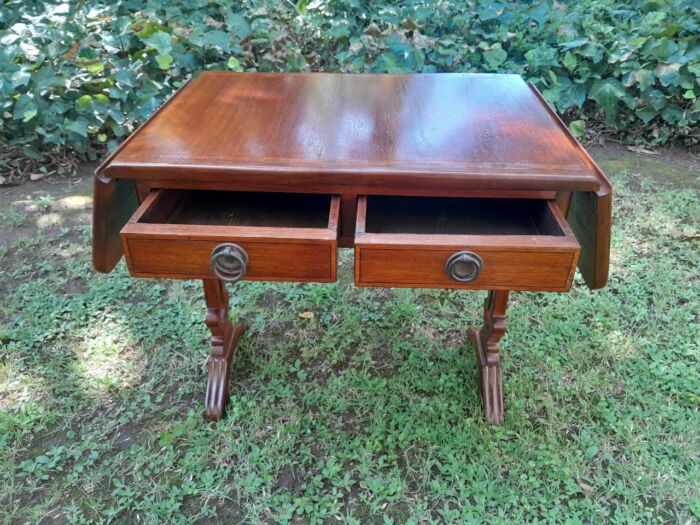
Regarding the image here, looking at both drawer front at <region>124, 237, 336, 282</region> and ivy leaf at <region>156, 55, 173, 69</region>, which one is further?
ivy leaf at <region>156, 55, 173, 69</region>

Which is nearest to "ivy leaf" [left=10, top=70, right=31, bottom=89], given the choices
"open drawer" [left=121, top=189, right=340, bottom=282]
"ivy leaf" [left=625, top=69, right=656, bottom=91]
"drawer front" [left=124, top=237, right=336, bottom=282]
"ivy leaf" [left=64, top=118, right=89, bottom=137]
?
"ivy leaf" [left=64, top=118, right=89, bottom=137]

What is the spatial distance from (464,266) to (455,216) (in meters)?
0.34

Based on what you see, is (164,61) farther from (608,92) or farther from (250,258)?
(608,92)

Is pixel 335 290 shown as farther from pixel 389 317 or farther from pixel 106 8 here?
pixel 106 8

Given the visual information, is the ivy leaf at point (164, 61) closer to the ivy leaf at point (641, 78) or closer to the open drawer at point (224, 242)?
the open drawer at point (224, 242)

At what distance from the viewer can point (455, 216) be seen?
1.38 meters

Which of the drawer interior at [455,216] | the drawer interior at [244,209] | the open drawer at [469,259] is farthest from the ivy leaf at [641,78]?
the drawer interior at [244,209]

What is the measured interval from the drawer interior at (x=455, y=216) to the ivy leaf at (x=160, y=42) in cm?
218

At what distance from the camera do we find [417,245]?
104 centimetres

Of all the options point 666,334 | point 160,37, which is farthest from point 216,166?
point 160,37

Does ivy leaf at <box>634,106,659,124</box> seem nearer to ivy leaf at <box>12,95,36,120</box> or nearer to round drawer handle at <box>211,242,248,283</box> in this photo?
round drawer handle at <box>211,242,248,283</box>

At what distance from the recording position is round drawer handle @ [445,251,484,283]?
1047mm

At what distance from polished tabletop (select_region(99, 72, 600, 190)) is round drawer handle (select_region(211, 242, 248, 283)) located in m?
0.15

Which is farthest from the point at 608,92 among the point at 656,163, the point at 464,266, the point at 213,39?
the point at 464,266
